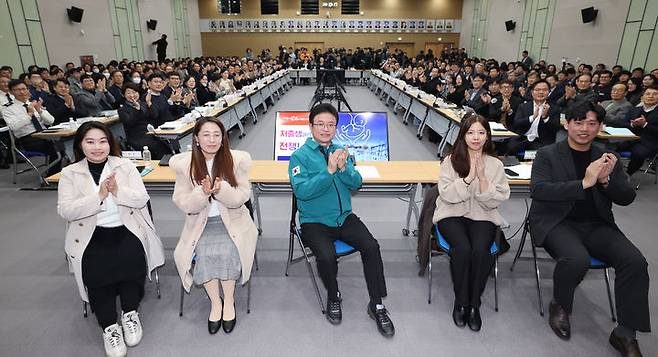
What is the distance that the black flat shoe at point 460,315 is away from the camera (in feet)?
7.56

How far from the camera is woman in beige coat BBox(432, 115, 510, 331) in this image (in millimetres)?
2270

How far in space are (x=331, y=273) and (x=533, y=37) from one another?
13.6 metres

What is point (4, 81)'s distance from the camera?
5.34m

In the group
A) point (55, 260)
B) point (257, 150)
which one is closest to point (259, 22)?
point (257, 150)

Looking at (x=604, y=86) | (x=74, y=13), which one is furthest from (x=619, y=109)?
(x=74, y=13)

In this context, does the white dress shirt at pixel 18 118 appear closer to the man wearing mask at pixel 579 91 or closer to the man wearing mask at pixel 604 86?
the man wearing mask at pixel 579 91

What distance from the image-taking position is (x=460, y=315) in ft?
7.63

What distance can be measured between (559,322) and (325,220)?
1.52m

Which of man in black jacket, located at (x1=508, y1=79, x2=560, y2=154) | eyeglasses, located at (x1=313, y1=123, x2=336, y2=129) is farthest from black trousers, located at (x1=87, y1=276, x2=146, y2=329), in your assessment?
man in black jacket, located at (x1=508, y1=79, x2=560, y2=154)

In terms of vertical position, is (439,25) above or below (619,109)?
above

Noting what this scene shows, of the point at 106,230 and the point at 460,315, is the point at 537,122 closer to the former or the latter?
the point at 460,315

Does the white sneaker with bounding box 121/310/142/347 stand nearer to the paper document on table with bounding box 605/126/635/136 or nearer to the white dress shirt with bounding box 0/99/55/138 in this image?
the white dress shirt with bounding box 0/99/55/138

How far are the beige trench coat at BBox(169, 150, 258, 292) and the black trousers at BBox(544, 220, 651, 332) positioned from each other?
1.83m

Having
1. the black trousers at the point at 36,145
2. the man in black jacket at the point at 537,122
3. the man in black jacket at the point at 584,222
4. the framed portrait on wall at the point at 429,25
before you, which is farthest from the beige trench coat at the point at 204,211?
the framed portrait on wall at the point at 429,25
